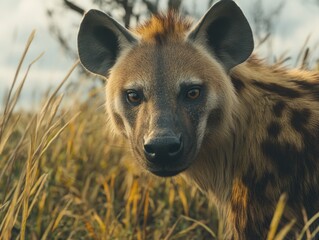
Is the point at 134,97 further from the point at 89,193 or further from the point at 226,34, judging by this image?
the point at 89,193

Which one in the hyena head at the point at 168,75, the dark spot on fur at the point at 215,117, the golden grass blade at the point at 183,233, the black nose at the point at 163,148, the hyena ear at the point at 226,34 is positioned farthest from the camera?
the golden grass blade at the point at 183,233

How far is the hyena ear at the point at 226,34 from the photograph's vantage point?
3.55 meters

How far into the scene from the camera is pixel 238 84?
352 centimetres

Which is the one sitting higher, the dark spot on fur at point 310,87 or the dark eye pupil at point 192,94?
the dark spot on fur at point 310,87

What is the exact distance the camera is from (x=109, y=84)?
375cm

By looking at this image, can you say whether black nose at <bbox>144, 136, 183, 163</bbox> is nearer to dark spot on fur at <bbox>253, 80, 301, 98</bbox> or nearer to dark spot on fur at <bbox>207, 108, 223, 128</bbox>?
dark spot on fur at <bbox>207, 108, 223, 128</bbox>

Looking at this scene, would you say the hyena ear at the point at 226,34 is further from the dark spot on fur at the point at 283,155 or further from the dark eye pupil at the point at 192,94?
the dark spot on fur at the point at 283,155

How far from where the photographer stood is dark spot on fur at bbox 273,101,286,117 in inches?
136

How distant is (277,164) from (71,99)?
3017 mm

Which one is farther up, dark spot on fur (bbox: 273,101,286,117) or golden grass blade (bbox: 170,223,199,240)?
dark spot on fur (bbox: 273,101,286,117)

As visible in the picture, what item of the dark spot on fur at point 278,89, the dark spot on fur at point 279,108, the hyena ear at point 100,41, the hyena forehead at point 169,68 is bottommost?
the dark spot on fur at point 279,108

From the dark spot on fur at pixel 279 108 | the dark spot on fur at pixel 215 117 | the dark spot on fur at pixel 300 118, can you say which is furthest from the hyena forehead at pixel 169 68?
the dark spot on fur at pixel 300 118

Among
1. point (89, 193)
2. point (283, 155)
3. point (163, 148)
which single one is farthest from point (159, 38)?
point (89, 193)

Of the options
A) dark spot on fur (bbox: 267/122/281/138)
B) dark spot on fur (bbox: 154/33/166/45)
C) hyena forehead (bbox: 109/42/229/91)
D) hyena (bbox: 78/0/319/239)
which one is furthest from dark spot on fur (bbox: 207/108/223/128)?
dark spot on fur (bbox: 154/33/166/45)
